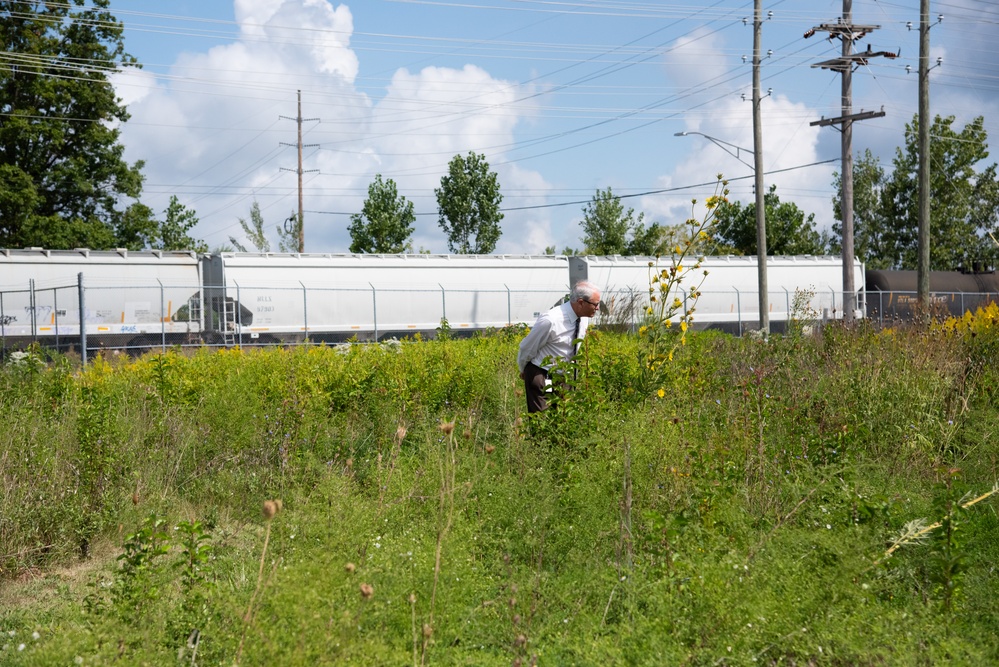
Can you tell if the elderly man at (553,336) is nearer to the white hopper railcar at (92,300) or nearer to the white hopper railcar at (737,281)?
the white hopper railcar at (92,300)

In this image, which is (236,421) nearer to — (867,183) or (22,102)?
(22,102)

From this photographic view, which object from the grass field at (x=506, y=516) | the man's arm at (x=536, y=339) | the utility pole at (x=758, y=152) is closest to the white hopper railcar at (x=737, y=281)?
the utility pole at (x=758, y=152)

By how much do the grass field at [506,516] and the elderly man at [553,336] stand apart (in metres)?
0.34

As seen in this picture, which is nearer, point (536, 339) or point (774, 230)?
point (536, 339)

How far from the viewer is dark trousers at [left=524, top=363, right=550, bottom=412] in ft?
21.0

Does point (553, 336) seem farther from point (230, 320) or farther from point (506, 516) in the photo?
point (230, 320)

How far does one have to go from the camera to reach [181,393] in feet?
24.6

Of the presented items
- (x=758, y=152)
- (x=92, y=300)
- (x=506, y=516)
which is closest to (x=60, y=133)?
(x=92, y=300)

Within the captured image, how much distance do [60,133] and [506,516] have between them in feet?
104

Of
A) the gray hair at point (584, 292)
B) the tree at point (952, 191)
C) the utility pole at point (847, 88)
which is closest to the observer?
the gray hair at point (584, 292)

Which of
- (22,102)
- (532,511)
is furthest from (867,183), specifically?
(532,511)

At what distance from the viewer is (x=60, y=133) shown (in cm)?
3105

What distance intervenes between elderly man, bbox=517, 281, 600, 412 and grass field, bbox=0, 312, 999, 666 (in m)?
0.34

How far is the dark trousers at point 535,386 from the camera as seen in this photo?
21.0 ft
